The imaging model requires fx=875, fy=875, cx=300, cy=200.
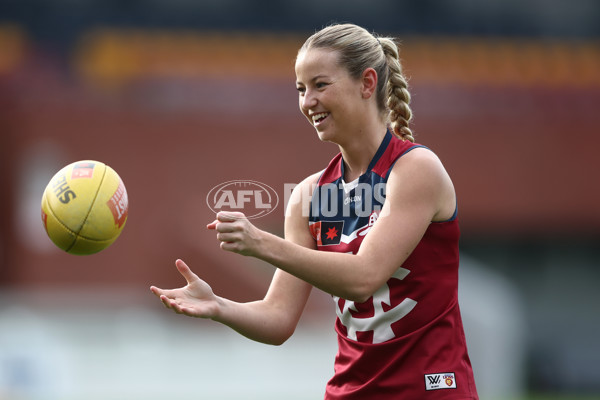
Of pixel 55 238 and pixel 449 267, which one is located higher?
pixel 55 238

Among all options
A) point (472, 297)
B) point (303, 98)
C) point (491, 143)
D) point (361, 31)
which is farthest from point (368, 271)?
point (491, 143)

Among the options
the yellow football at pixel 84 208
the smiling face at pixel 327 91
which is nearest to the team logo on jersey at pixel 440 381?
the smiling face at pixel 327 91

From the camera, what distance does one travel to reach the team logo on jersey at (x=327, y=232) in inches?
148

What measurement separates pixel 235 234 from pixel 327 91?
2.94ft

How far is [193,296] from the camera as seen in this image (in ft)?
11.8

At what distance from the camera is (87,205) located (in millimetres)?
3971

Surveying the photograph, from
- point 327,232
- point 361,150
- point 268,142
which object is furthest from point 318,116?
point 268,142

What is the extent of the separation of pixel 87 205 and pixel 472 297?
33.9ft

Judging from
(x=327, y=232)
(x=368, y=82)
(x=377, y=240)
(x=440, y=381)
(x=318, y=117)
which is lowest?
(x=440, y=381)

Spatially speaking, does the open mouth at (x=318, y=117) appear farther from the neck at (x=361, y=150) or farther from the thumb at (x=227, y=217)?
the thumb at (x=227, y=217)

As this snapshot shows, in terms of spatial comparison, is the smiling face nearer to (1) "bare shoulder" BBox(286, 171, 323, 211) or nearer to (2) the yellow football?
(1) "bare shoulder" BBox(286, 171, 323, 211)

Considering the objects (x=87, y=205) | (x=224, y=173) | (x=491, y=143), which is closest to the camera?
(x=87, y=205)

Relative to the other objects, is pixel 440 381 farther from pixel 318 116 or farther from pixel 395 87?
pixel 395 87

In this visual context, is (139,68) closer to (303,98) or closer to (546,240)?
(546,240)
